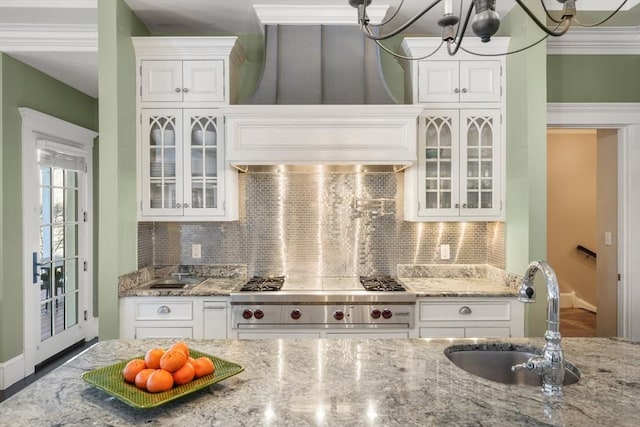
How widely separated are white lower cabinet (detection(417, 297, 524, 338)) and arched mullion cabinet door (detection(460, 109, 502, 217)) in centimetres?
67

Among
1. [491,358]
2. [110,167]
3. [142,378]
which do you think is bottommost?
[491,358]

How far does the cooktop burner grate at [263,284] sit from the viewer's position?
2.86 metres

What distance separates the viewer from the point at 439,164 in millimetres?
3090

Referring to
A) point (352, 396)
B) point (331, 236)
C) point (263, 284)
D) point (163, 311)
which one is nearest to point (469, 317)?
point (331, 236)

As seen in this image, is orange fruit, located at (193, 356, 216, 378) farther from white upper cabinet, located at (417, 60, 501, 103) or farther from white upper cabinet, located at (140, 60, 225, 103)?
white upper cabinet, located at (417, 60, 501, 103)

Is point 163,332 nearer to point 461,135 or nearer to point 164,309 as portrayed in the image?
point 164,309

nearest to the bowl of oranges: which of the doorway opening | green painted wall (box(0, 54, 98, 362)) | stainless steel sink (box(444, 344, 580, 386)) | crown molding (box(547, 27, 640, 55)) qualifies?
stainless steel sink (box(444, 344, 580, 386))

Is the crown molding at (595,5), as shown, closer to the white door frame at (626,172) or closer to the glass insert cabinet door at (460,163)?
the white door frame at (626,172)

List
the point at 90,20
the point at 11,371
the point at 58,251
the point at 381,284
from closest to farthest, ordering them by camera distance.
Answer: the point at 381,284, the point at 90,20, the point at 11,371, the point at 58,251

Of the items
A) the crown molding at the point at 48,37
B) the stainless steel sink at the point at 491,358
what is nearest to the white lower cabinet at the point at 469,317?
the stainless steel sink at the point at 491,358

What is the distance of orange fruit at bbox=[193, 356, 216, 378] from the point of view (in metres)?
1.24

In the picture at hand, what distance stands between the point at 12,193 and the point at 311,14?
3.01 metres

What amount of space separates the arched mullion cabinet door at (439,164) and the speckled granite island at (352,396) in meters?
1.62

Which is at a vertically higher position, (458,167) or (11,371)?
(458,167)
